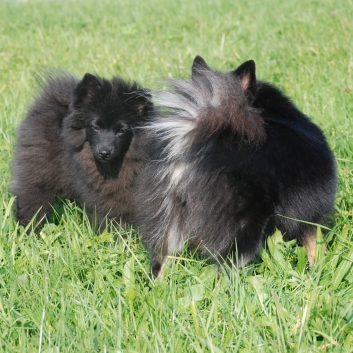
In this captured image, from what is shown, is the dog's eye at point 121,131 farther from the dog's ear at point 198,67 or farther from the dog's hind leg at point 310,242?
the dog's hind leg at point 310,242

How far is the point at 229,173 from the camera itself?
318 centimetres

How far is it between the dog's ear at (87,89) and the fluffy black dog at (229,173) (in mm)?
937

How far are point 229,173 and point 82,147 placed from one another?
1715 mm

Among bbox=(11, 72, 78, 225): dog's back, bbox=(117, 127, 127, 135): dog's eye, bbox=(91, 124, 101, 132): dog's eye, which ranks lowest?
bbox=(11, 72, 78, 225): dog's back

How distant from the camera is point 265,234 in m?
3.37

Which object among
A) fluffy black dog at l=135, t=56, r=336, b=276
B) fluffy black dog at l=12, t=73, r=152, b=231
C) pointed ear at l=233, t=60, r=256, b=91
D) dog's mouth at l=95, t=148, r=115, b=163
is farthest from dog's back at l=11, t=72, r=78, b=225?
pointed ear at l=233, t=60, r=256, b=91

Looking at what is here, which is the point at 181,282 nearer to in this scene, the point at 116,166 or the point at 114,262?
the point at 114,262

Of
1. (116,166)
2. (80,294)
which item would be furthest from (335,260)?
(116,166)

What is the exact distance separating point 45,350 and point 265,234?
1.44m

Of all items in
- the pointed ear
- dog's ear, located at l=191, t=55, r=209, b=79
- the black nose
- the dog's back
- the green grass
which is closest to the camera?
the green grass

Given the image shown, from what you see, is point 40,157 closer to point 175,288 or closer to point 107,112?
point 107,112

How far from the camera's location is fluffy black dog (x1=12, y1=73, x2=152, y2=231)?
4.34 meters

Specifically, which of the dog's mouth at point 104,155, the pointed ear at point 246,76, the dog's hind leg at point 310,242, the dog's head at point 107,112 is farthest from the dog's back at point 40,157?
the dog's hind leg at point 310,242

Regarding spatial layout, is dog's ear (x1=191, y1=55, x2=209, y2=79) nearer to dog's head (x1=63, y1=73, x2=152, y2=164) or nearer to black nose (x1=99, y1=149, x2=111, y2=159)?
dog's head (x1=63, y1=73, x2=152, y2=164)
